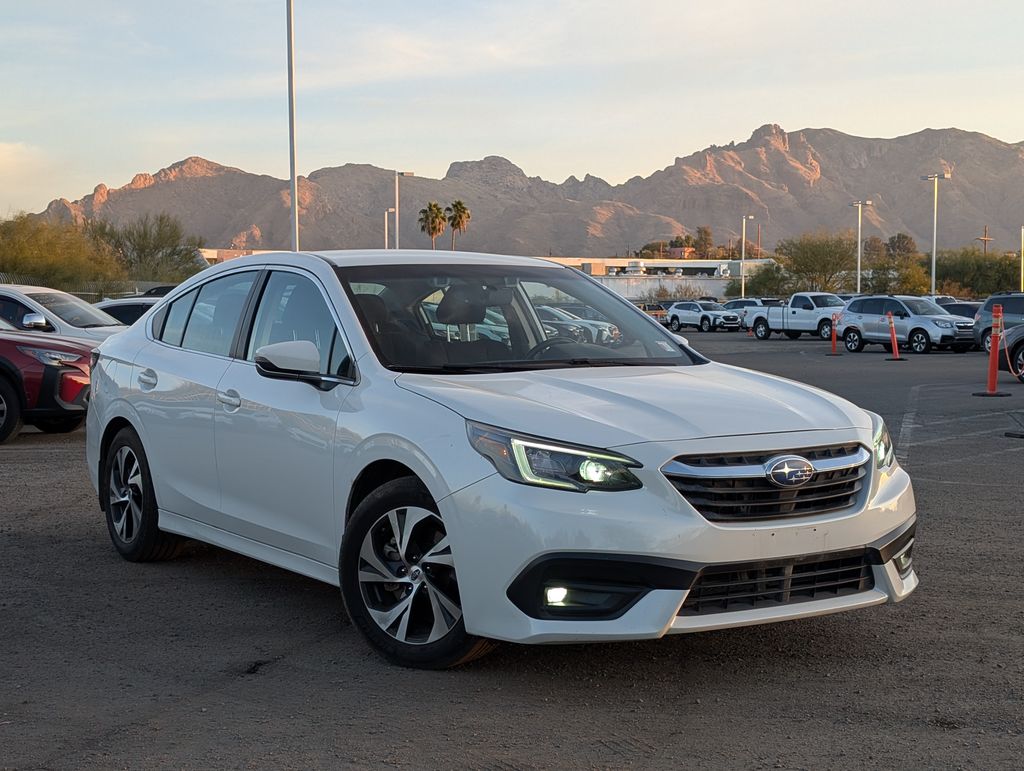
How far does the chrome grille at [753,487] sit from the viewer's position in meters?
4.58

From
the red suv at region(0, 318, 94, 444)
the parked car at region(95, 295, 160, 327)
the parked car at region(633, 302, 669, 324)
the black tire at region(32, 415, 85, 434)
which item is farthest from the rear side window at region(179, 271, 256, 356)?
the parked car at region(633, 302, 669, 324)

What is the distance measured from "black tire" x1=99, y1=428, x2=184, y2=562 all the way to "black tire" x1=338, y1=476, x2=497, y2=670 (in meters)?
2.20

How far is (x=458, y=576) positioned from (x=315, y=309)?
1.78m

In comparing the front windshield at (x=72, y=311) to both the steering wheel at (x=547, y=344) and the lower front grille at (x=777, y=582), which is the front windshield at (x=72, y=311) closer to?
the steering wheel at (x=547, y=344)

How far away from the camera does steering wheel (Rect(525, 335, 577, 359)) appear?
5859 millimetres

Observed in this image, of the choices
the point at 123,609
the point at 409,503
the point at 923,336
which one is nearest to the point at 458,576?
the point at 409,503

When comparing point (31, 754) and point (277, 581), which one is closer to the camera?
point (31, 754)

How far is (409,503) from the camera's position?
4977 millimetres

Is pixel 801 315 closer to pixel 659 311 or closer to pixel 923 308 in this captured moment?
pixel 923 308

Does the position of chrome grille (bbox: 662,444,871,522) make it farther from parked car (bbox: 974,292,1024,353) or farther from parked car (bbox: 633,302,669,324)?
parked car (bbox: 633,302,669,324)

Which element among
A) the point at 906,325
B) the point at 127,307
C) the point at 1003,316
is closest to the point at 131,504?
the point at 127,307

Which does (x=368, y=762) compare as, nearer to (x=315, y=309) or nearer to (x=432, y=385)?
(x=432, y=385)

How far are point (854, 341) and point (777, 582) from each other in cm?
3367

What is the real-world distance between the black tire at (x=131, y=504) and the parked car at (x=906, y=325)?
101ft
